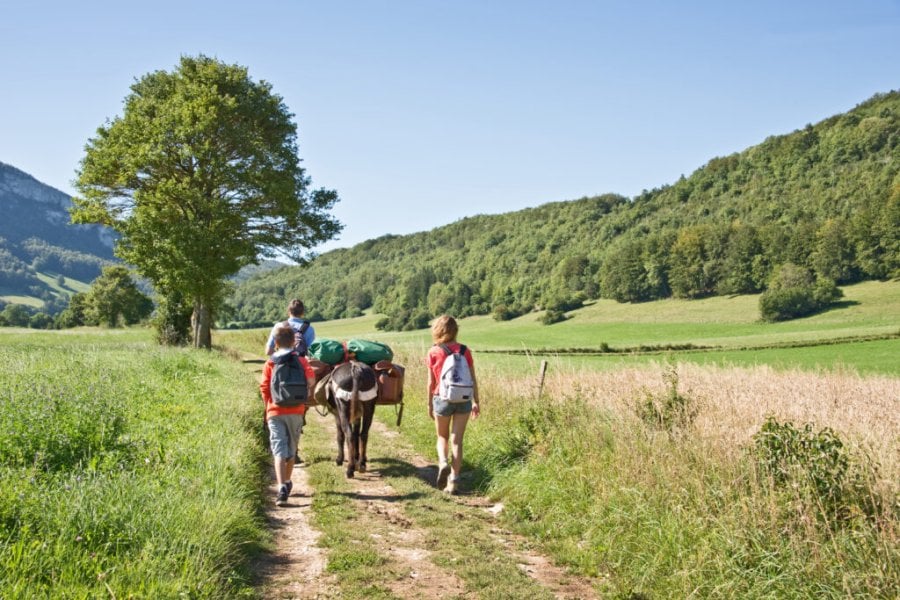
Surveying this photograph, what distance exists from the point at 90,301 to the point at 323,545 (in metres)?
72.6

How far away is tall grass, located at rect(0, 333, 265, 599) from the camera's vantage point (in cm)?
368

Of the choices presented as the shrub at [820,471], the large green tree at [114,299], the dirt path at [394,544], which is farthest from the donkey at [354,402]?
the large green tree at [114,299]

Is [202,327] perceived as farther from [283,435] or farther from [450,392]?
[450,392]

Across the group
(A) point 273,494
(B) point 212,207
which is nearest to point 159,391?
(A) point 273,494

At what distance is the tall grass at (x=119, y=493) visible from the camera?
3.68m

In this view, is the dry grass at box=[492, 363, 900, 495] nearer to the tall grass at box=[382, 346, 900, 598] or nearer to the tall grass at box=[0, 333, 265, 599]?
the tall grass at box=[382, 346, 900, 598]

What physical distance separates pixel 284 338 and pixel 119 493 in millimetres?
2728

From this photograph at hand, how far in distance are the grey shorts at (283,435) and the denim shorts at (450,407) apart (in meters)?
1.78

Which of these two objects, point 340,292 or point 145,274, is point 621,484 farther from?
point 340,292

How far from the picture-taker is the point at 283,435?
6.97m

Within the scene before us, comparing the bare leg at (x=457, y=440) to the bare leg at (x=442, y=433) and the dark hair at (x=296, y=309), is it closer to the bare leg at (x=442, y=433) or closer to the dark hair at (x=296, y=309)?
the bare leg at (x=442, y=433)

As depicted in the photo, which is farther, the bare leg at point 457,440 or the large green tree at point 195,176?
the large green tree at point 195,176

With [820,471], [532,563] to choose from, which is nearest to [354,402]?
[532,563]

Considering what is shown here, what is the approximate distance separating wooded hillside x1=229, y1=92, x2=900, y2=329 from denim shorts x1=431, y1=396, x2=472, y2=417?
57363 millimetres
